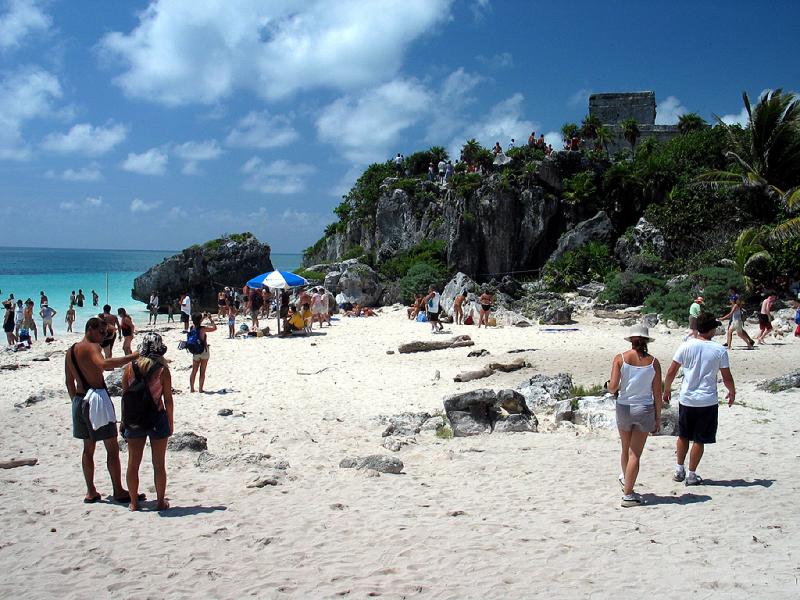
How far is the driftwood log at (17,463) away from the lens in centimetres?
676

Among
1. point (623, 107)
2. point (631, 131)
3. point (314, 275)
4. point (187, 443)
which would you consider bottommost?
point (187, 443)

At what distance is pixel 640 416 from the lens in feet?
17.1

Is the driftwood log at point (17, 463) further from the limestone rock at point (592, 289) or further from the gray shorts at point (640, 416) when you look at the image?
the limestone rock at point (592, 289)

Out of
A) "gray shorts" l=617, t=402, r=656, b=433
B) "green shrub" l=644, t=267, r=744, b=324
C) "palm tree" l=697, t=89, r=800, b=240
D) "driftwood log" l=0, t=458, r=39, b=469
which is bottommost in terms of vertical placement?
"driftwood log" l=0, t=458, r=39, b=469

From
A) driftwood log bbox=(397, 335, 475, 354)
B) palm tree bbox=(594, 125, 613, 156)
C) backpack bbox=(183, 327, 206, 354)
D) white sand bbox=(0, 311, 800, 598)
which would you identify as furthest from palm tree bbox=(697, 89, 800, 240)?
backpack bbox=(183, 327, 206, 354)

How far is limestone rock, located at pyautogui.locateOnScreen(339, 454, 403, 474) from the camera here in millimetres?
6701

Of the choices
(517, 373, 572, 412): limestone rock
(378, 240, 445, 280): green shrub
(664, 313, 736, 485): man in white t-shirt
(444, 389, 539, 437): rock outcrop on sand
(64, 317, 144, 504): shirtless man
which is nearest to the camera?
(64, 317, 144, 504): shirtless man

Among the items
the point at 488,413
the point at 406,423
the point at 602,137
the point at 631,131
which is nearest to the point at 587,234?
the point at 602,137

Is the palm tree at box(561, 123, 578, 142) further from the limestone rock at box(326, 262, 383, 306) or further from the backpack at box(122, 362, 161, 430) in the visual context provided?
the backpack at box(122, 362, 161, 430)

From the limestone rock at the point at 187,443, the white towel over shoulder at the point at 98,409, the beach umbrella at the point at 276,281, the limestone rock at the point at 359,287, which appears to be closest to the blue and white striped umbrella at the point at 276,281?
the beach umbrella at the point at 276,281

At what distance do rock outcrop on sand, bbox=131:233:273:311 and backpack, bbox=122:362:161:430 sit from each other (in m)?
33.3

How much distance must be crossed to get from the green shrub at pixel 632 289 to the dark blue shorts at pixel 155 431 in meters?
20.3

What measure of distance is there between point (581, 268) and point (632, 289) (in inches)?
210

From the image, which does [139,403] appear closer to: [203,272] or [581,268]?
[581,268]
